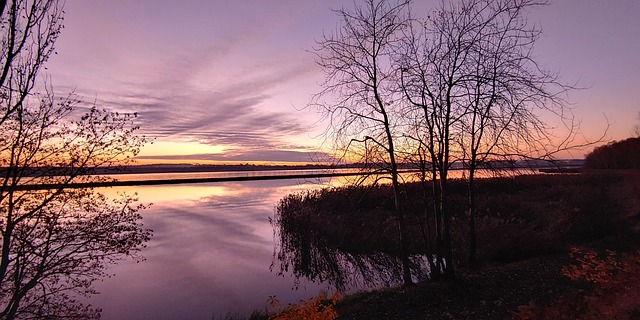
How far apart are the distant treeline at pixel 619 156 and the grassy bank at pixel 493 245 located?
3484 cm

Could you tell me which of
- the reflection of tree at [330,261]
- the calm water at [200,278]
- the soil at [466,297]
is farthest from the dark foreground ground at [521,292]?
the calm water at [200,278]

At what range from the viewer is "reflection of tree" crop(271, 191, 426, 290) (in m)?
15.9

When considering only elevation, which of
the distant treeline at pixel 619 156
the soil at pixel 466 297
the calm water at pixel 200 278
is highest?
the distant treeline at pixel 619 156

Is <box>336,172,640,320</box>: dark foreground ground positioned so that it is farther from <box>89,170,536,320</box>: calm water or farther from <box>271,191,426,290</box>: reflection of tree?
<box>89,170,536,320</box>: calm water

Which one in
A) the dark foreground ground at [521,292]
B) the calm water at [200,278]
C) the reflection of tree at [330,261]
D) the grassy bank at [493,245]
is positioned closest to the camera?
the dark foreground ground at [521,292]

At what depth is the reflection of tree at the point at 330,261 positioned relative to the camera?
1593 cm

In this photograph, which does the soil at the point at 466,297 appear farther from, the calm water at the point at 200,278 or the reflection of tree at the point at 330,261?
the calm water at the point at 200,278

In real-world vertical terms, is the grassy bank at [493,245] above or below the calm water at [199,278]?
above

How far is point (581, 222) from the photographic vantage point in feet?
52.5

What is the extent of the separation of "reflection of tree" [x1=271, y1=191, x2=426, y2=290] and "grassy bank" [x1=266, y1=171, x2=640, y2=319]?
36 centimetres

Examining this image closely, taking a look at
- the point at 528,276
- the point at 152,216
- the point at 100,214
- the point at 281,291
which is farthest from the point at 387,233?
the point at 152,216

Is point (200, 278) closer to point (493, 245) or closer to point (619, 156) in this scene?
point (493, 245)

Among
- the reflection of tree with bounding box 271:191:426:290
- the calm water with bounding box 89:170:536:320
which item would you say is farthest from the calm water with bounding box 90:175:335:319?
the reflection of tree with bounding box 271:191:426:290

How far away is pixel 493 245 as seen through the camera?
14.8m
